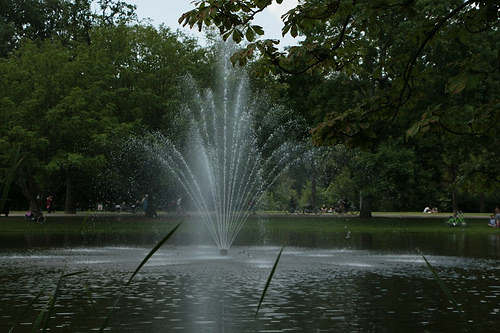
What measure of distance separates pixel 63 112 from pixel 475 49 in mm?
25698

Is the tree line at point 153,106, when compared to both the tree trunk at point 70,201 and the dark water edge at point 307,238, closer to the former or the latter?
the tree trunk at point 70,201

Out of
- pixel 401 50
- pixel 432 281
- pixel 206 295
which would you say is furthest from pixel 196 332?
pixel 401 50

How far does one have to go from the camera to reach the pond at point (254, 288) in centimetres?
1062

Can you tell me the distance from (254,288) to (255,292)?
0.63 m

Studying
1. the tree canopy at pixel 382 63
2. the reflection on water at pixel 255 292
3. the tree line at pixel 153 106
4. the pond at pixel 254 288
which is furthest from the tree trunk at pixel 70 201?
the tree canopy at pixel 382 63

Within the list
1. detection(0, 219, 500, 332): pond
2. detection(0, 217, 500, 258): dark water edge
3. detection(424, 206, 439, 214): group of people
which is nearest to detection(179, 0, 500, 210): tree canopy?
detection(0, 219, 500, 332): pond

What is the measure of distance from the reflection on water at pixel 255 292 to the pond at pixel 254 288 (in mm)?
22

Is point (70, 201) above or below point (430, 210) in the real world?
below

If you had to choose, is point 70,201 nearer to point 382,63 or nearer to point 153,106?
point 153,106

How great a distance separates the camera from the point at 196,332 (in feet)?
32.0

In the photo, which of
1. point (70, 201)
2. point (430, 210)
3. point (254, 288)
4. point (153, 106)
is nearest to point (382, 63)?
point (254, 288)

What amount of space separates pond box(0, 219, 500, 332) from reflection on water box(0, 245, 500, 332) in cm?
2

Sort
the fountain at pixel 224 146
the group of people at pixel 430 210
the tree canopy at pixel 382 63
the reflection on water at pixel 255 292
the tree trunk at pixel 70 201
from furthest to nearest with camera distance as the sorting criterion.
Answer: the group of people at pixel 430 210, the tree trunk at pixel 70 201, the fountain at pixel 224 146, the reflection on water at pixel 255 292, the tree canopy at pixel 382 63

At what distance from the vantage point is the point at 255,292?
1409cm
